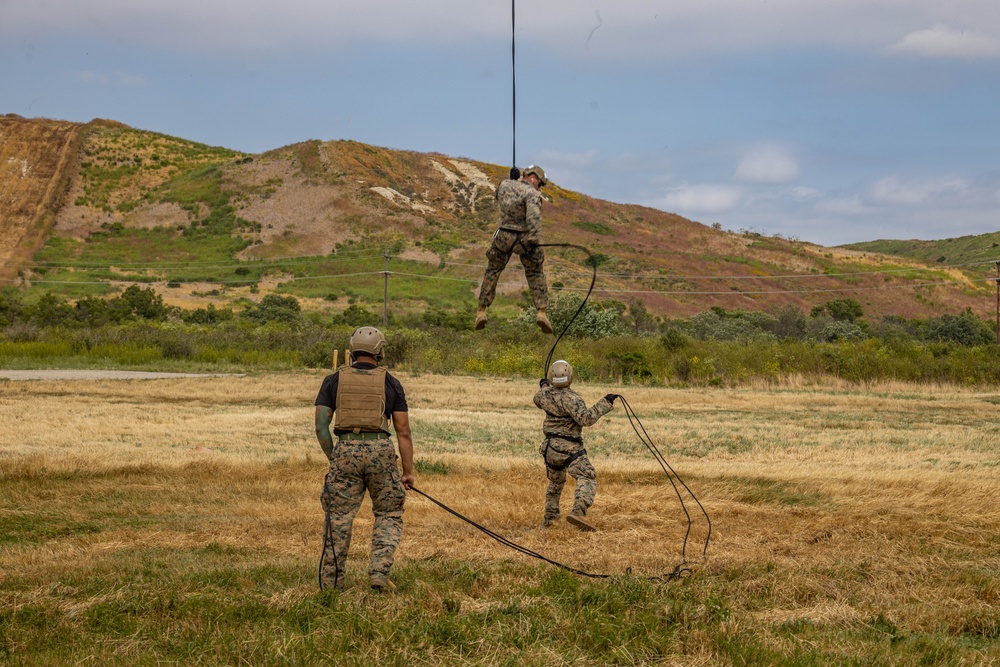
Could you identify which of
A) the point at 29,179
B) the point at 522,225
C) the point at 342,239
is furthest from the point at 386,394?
the point at 29,179

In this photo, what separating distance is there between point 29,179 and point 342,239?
40.8 m

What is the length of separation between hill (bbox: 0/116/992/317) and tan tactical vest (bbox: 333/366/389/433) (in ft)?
188

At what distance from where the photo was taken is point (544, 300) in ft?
36.5

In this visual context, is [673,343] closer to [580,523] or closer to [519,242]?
[580,523]

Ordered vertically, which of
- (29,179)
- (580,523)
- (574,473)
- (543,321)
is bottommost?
(580,523)

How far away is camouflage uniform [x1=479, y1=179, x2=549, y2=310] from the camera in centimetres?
1029

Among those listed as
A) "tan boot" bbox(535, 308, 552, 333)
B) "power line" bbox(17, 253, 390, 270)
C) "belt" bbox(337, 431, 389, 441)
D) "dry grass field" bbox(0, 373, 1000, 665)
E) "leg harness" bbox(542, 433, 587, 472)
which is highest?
"power line" bbox(17, 253, 390, 270)

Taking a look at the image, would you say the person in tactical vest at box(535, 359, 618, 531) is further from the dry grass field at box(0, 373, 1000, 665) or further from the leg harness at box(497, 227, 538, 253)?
the leg harness at box(497, 227, 538, 253)

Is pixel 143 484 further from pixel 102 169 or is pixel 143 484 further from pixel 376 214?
pixel 102 169

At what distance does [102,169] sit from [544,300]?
11608cm

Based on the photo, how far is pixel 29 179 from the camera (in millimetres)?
108562

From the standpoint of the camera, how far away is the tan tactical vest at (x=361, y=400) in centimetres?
877

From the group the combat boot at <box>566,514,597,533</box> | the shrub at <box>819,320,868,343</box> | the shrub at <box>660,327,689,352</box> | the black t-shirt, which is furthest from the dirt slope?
the black t-shirt

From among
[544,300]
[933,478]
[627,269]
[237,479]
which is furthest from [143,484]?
[627,269]
